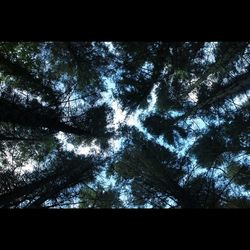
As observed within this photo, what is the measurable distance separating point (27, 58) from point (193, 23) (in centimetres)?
779

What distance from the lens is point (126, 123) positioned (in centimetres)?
1097

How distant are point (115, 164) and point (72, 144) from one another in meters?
1.70

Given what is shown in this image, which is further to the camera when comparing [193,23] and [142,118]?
[142,118]

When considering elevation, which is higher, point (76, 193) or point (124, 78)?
point (124, 78)

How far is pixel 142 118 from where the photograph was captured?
11.2 meters

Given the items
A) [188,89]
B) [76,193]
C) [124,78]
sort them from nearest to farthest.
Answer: [76,193]
[124,78]
[188,89]

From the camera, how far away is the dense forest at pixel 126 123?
9.12 m

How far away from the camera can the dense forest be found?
29.9 feet

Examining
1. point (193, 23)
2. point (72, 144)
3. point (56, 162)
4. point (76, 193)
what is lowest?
point (193, 23)

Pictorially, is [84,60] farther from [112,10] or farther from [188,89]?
[112,10]
